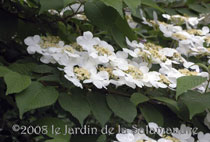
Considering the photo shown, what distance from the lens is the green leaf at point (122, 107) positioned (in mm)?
986

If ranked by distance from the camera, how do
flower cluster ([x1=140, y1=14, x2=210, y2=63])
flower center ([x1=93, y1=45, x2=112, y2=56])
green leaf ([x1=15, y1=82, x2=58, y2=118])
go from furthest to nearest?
flower cluster ([x1=140, y1=14, x2=210, y2=63]) < flower center ([x1=93, y1=45, x2=112, y2=56]) < green leaf ([x1=15, y1=82, x2=58, y2=118])

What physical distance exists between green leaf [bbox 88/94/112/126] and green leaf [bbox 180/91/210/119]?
237mm

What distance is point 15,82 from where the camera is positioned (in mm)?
943

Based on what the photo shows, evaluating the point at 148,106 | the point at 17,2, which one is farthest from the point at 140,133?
the point at 17,2

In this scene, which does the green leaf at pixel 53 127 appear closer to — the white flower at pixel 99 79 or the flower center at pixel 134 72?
the white flower at pixel 99 79

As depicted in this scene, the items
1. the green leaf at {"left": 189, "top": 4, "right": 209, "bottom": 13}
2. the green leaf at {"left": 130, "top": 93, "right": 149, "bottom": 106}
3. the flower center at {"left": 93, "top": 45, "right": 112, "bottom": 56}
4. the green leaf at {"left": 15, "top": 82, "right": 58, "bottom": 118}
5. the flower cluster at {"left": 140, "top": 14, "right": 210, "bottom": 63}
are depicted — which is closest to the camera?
the green leaf at {"left": 15, "top": 82, "right": 58, "bottom": 118}

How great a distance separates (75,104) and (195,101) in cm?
36

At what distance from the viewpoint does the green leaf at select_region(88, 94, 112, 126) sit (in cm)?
97

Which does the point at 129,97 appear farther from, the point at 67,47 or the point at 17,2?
the point at 17,2

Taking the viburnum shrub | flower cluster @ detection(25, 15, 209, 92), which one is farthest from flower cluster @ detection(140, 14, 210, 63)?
flower cluster @ detection(25, 15, 209, 92)

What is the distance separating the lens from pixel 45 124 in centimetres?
100

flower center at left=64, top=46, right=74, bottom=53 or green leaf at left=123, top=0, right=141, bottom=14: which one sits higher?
green leaf at left=123, top=0, right=141, bottom=14

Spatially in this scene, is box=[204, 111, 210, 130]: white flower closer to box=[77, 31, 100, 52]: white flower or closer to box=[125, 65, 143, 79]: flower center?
box=[125, 65, 143, 79]: flower center

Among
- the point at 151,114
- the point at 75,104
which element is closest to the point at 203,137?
the point at 151,114
